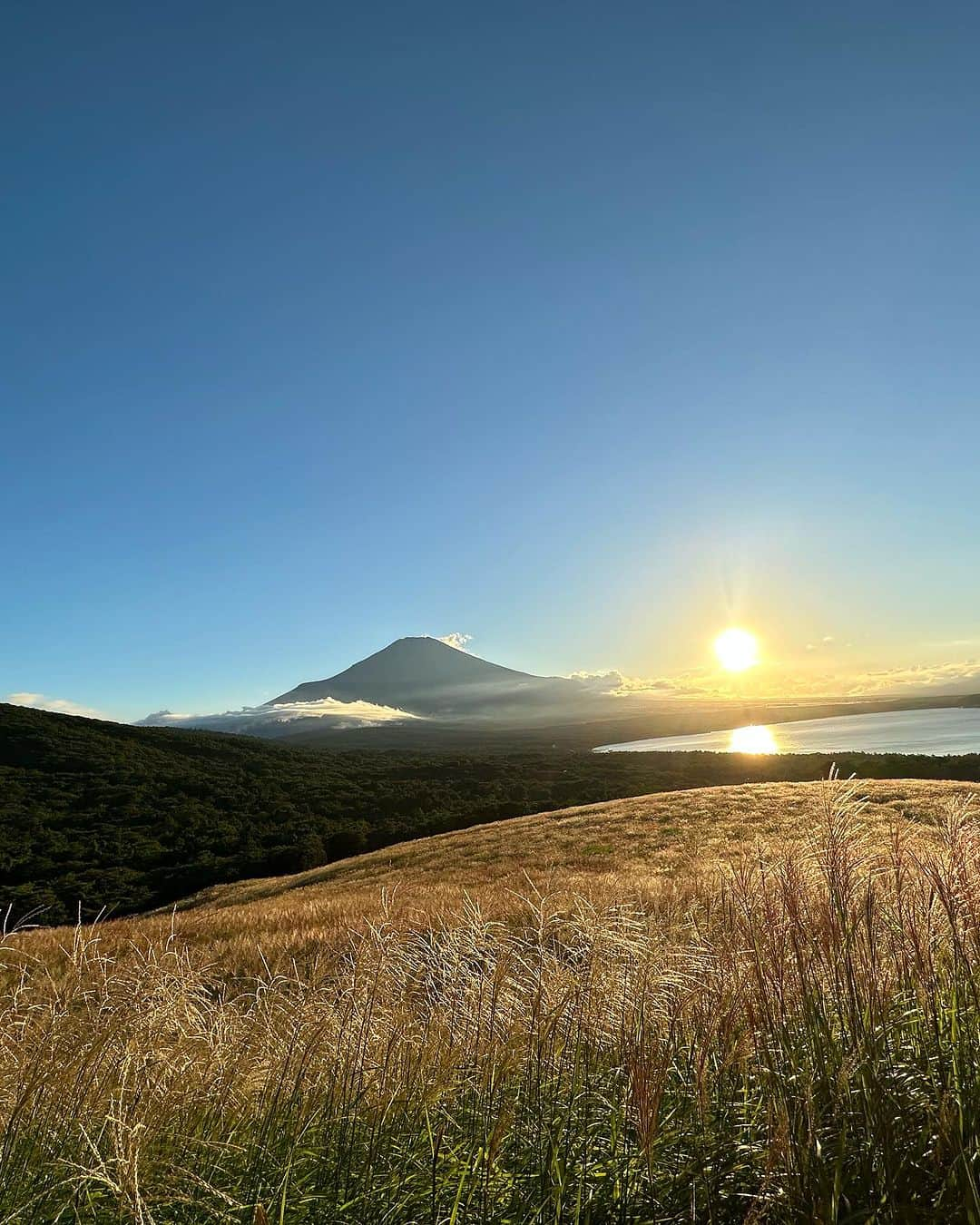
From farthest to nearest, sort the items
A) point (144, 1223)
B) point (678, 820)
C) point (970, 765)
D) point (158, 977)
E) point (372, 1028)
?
point (970, 765), point (678, 820), point (158, 977), point (372, 1028), point (144, 1223)

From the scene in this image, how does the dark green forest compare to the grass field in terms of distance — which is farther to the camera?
the dark green forest

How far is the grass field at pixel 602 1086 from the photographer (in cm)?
301

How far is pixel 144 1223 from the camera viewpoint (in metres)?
3.29

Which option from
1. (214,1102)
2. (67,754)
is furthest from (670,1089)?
(67,754)

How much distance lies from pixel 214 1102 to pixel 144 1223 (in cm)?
98

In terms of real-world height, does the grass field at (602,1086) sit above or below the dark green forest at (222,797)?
above

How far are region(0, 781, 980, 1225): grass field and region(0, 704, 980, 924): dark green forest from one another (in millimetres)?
24143

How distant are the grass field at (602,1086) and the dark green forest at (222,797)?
2414cm

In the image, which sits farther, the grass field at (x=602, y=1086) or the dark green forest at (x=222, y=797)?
the dark green forest at (x=222, y=797)

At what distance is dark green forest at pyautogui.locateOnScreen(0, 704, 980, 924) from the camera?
49.7 meters

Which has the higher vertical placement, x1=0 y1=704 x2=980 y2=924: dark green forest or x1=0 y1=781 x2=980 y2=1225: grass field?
x1=0 y1=781 x2=980 y2=1225: grass field

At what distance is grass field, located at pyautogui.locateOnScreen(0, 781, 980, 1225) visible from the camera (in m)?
3.01

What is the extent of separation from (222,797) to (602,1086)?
253 feet

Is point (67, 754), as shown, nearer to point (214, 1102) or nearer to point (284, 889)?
point (284, 889)
